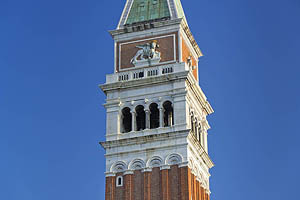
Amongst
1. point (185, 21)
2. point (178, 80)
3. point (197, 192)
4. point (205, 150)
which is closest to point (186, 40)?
point (185, 21)

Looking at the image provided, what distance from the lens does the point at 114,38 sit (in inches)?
3066

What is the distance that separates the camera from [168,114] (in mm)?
73938

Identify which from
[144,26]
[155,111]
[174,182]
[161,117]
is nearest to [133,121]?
[161,117]

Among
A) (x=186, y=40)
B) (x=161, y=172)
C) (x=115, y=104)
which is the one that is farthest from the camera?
(x=186, y=40)

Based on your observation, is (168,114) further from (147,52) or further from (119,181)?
(119,181)

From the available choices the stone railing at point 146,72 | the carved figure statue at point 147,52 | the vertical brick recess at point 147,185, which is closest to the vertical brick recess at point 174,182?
the vertical brick recess at point 147,185

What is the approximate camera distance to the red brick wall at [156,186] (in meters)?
67.4

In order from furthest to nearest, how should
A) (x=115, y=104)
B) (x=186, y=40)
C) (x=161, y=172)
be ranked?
(x=186, y=40)
(x=115, y=104)
(x=161, y=172)

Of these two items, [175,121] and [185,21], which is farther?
[185,21]

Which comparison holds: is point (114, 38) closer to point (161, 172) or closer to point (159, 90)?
point (159, 90)

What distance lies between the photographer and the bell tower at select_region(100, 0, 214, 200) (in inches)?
2709

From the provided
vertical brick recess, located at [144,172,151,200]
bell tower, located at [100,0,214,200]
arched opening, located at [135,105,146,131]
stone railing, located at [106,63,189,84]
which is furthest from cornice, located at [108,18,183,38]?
vertical brick recess, located at [144,172,151,200]

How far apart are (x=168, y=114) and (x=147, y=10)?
12.4 metres

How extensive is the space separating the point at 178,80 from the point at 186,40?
7.18 metres
